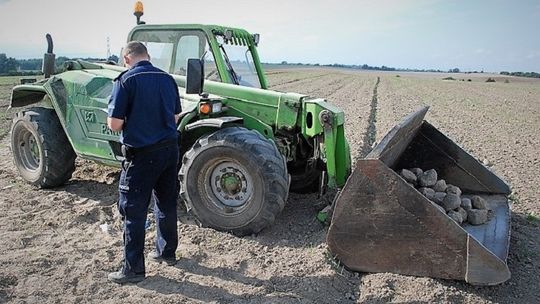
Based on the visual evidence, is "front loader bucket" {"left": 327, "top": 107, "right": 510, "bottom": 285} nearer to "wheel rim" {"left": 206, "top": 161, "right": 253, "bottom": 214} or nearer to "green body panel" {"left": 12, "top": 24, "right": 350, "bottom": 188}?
"green body panel" {"left": 12, "top": 24, "right": 350, "bottom": 188}

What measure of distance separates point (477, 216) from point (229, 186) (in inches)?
92.5

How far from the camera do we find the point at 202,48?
5734 mm

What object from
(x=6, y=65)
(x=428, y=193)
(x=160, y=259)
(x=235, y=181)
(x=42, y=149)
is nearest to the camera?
(x=160, y=259)

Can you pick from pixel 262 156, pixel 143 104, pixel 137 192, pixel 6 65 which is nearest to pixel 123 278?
pixel 137 192

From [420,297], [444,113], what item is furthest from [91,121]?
[444,113]

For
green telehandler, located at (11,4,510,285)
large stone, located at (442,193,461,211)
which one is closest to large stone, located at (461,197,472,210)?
large stone, located at (442,193,461,211)

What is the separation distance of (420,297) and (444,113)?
15399 millimetres

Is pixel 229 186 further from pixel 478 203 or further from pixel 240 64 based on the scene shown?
pixel 478 203

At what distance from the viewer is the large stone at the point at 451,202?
4781mm

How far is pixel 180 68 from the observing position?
231 inches

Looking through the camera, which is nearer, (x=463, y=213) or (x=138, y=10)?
(x=463, y=213)

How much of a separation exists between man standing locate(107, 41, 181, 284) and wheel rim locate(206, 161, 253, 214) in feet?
2.93

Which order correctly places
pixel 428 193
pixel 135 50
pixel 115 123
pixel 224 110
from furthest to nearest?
pixel 224 110, pixel 428 193, pixel 135 50, pixel 115 123

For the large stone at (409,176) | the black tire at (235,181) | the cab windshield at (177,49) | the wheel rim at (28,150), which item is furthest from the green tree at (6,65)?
the large stone at (409,176)
